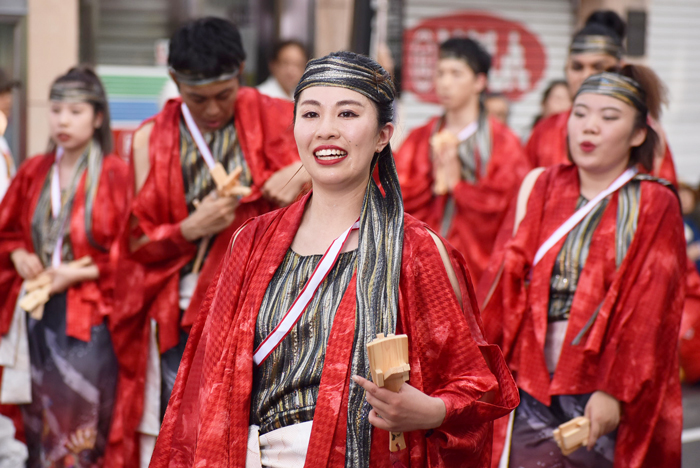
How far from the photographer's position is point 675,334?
3.44 m

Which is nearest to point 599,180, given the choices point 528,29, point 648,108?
point 648,108

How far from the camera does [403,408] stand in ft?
6.79

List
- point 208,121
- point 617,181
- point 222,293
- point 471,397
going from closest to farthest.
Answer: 1. point 471,397
2. point 222,293
3. point 617,181
4. point 208,121

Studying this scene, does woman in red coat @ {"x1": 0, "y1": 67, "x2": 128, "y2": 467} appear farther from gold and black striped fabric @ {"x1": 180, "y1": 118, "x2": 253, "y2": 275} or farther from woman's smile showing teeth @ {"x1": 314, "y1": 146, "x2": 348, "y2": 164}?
woman's smile showing teeth @ {"x1": 314, "y1": 146, "x2": 348, "y2": 164}

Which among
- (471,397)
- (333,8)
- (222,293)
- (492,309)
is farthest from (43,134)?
(471,397)

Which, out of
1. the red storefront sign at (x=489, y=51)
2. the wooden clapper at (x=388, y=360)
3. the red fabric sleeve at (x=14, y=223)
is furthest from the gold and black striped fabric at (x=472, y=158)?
the red storefront sign at (x=489, y=51)

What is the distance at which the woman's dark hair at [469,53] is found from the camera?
599cm

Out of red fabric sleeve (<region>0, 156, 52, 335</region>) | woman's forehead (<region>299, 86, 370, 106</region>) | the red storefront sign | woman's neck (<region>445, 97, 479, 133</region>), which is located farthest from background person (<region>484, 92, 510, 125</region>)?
woman's forehead (<region>299, 86, 370, 106</region>)

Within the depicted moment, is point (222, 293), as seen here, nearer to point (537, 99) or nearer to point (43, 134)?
point (43, 134)

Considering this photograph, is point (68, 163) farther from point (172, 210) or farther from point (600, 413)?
point (600, 413)

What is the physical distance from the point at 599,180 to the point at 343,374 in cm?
177

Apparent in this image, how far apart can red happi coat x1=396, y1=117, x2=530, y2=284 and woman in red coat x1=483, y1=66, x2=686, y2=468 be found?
1928 mm

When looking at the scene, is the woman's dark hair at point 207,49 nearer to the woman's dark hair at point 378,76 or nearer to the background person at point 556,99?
the woman's dark hair at point 378,76

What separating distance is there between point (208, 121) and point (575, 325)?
1763mm
